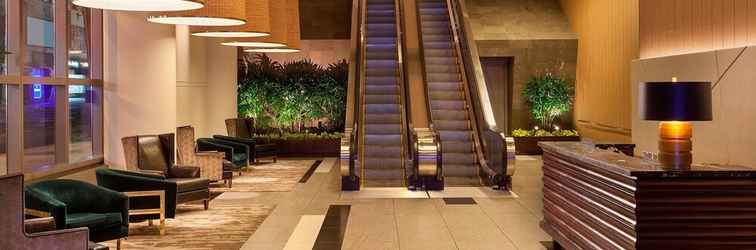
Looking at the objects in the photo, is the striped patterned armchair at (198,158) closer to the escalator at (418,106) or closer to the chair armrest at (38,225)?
the escalator at (418,106)

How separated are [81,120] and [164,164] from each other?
142 centimetres

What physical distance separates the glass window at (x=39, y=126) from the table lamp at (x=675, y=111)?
6.28 m

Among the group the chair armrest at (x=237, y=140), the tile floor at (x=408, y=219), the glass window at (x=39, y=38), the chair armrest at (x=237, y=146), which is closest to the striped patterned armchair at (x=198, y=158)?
the tile floor at (x=408, y=219)

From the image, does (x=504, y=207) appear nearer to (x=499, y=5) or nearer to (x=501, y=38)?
(x=501, y=38)

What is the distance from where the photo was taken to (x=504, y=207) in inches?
377

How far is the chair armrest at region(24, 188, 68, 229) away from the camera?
5746 millimetres

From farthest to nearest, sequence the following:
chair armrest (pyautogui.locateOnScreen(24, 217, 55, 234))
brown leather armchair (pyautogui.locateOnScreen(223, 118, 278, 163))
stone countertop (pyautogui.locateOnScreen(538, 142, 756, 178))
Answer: brown leather armchair (pyautogui.locateOnScreen(223, 118, 278, 163)), chair armrest (pyautogui.locateOnScreen(24, 217, 55, 234)), stone countertop (pyautogui.locateOnScreen(538, 142, 756, 178))

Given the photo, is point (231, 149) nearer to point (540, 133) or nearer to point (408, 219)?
point (408, 219)

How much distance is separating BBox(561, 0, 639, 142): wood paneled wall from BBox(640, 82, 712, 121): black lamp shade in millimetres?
9674

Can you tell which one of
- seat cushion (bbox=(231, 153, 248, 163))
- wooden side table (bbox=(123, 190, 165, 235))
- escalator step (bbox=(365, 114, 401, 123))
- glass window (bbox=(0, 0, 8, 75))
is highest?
glass window (bbox=(0, 0, 8, 75))

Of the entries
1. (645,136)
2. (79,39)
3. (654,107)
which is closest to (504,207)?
(645,136)

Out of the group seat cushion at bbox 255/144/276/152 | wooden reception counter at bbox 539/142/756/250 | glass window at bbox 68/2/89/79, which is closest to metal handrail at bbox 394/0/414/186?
seat cushion at bbox 255/144/276/152

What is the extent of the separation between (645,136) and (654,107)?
633 cm

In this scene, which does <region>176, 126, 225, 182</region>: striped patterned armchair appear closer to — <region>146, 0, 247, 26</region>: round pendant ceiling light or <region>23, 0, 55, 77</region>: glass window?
<region>23, 0, 55, 77</region>: glass window
